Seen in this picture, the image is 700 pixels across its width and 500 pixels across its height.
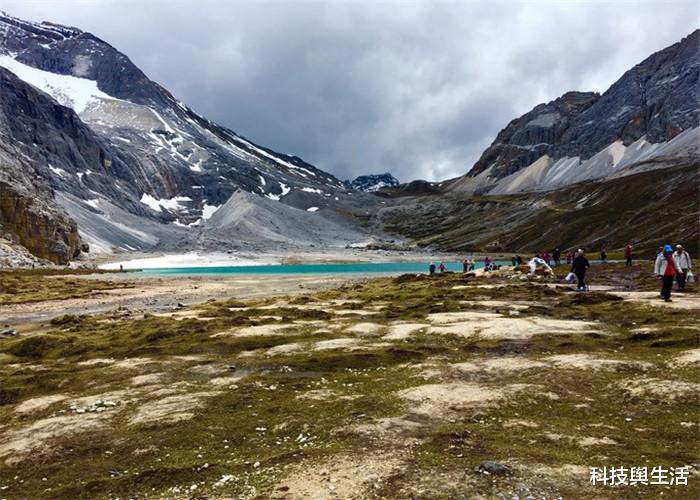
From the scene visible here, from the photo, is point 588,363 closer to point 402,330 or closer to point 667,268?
point 402,330

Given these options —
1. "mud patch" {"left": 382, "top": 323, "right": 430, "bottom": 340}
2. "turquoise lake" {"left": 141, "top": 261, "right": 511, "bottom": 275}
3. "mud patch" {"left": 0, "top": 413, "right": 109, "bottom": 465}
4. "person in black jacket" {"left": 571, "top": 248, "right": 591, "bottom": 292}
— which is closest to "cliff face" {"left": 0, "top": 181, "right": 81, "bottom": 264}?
"turquoise lake" {"left": 141, "top": 261, "right": 511, "bottom": 275}

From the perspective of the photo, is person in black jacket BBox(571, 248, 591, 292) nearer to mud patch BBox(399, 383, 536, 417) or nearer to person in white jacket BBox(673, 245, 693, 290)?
person in white jacket BBox(673, 245, 693, 290)

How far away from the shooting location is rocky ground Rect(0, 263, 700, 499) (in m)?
9.02

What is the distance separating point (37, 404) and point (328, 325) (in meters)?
14.8

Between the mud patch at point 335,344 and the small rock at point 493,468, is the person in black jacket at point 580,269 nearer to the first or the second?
the mud patch at point 335,344

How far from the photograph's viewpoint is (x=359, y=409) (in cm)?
1291

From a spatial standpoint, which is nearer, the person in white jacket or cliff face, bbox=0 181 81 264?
the person in white jacket

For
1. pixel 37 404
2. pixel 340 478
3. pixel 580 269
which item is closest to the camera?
pixel 340 478

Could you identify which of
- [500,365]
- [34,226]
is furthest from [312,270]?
[500,365]

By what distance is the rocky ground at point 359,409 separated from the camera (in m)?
9.02

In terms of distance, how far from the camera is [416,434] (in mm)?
10961

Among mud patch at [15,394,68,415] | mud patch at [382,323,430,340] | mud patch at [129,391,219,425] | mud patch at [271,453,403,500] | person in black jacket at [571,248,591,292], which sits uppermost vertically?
person in black jacket at [571,248,591,292]

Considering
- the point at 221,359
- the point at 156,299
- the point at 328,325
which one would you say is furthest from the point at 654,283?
the point at 156,299

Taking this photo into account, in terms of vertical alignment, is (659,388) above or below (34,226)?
below
